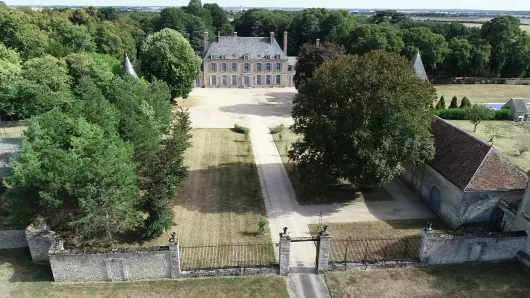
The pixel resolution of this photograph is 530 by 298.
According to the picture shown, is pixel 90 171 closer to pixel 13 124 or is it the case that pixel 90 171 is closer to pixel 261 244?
pixel 261 244

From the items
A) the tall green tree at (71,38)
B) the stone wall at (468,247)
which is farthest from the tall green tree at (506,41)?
the tall green tree at (71,38)

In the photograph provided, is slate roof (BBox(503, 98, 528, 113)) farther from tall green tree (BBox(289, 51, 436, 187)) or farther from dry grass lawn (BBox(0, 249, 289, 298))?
dry grass lawn (BBox(0, 249, 289, 298))

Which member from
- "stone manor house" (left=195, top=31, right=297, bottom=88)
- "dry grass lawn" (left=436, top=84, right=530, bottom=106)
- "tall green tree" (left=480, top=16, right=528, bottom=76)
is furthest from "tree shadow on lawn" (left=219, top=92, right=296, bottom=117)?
"tall green tree" (left=480, top=16, right=528, bottom=76)

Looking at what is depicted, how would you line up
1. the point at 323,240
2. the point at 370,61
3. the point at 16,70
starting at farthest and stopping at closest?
the point at 16,70
the point at 370,61
the point at 323,240

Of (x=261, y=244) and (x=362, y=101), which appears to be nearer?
(x=261, y=244)

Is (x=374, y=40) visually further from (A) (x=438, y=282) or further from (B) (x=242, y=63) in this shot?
(A) (x=438, y=282)

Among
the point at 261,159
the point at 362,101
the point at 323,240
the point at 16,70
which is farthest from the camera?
the point at 16,70

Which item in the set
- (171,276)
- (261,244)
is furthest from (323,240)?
(171,276)

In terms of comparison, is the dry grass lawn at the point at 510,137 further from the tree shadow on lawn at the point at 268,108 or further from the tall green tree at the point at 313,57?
the tree shadow on lawn at the point at 268,108
